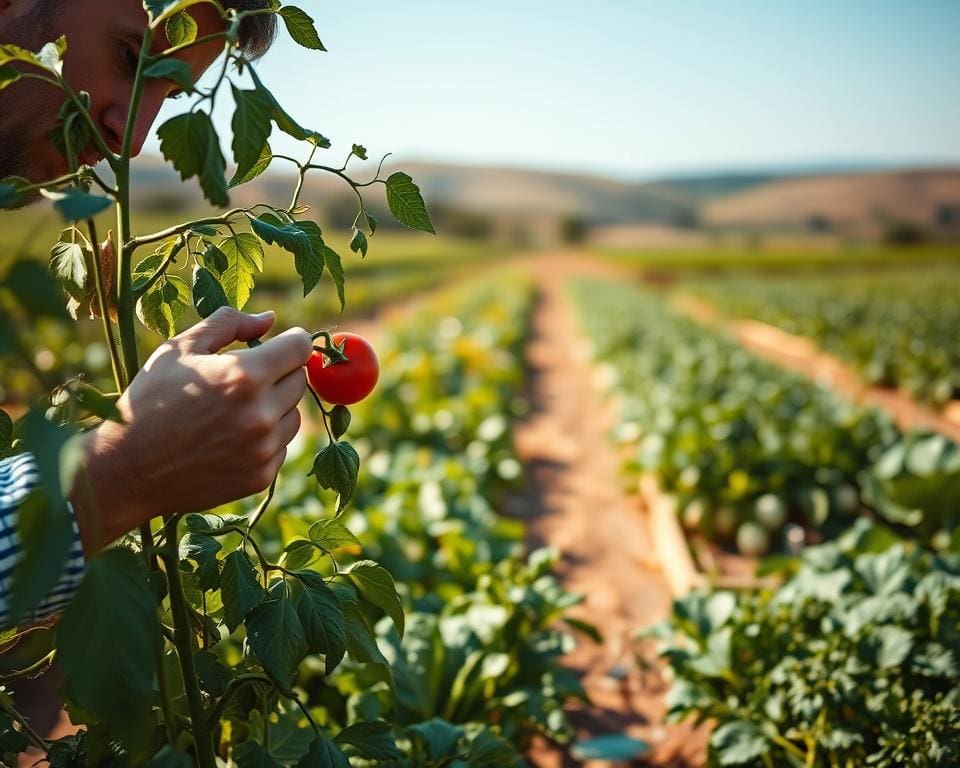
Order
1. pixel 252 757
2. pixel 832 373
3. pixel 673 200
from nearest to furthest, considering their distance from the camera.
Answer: pixel 252 757, pixel 832 373, pixel 673 200

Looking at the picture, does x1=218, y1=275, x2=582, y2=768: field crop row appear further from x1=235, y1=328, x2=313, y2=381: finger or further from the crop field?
x1=235, y1=328, x2=313, y2=381: finger

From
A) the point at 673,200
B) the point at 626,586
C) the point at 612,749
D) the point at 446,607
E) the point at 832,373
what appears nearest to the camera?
the point at 612,749

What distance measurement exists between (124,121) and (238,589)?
84 centimetres

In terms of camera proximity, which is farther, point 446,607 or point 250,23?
point 446,607

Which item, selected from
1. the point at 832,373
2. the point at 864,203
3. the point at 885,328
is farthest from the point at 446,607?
the point at 864,203

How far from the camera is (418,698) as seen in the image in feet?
7.71

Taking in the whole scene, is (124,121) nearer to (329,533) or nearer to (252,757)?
(329,533)

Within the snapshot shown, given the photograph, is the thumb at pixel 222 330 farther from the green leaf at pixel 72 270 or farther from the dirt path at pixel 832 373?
the dirt path at pixel 832 373

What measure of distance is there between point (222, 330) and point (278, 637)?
510mm

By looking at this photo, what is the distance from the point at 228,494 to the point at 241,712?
0.63 meters

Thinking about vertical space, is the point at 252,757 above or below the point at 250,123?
below

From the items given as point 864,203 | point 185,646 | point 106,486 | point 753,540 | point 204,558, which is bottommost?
point 753,540

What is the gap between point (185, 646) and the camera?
1211 millimetres

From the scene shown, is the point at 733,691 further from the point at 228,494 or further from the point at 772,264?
the point at 772,264
